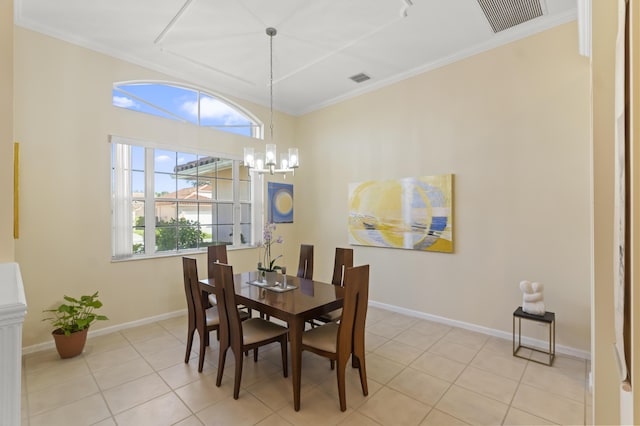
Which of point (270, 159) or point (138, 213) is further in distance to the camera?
point (138, 213)

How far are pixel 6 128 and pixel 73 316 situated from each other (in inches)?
98.1

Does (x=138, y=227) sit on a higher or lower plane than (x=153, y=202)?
lower

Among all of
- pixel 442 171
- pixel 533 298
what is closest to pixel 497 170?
pixel 442 171

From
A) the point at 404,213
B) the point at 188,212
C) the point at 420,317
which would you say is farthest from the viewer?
the point at 188,212

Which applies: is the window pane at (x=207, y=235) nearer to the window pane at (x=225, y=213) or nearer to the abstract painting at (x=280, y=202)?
the window pane at (x=225, y=213)

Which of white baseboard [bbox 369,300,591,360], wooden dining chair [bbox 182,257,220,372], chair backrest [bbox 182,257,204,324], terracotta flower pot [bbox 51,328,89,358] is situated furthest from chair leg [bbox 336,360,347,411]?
terracotta flower pot [bbox 51,328,89,358]

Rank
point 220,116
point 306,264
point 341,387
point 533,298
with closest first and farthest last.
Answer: point 341,387 → point 533,298 → point 306,264 → point 220,116

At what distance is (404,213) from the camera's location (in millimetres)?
4145

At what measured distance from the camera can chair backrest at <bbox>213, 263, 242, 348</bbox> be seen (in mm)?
2305

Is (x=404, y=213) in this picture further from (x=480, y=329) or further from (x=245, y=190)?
(x=245, y=190)

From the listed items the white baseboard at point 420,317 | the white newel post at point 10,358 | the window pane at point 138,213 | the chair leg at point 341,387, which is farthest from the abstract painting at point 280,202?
the white newel post at point 10,358

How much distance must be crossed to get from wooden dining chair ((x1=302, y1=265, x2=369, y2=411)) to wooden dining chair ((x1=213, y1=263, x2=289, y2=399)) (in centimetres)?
35

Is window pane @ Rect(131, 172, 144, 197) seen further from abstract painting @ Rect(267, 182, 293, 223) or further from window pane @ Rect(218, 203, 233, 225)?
abstract painting @ Rect(267, 182, 293, 223)

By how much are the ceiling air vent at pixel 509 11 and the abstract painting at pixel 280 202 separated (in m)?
3.87
